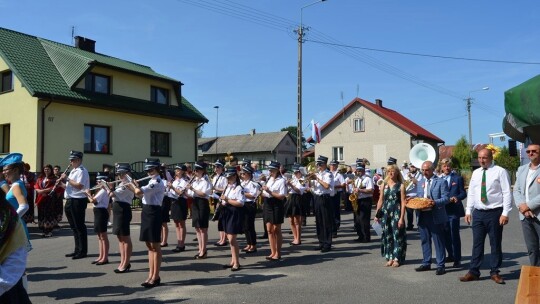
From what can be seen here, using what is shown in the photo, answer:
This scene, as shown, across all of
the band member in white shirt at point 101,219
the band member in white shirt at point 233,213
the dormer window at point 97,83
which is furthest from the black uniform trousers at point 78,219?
the dormer window at point 97,83

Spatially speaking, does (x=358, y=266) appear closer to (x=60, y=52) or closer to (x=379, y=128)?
(x=60, y=52)

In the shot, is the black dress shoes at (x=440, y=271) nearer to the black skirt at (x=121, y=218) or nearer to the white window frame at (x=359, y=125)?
the black skirt at (x=121, y=218)

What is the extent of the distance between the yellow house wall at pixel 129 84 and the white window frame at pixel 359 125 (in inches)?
909

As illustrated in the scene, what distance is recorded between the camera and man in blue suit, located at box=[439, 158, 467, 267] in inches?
333

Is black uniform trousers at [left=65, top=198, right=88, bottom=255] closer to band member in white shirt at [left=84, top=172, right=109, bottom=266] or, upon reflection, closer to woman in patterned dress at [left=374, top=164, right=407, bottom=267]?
band member in white shirt at [left=84, top=172, right=109, bottom=266]

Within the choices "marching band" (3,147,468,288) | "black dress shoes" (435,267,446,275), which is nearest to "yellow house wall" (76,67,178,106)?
"marching band" (3,147,468,288)

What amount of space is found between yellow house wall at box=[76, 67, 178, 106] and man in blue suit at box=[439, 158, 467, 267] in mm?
18556

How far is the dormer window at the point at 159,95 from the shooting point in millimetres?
26688

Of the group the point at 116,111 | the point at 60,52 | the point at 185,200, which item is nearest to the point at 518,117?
the point at 185,200

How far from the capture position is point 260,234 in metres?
13.2

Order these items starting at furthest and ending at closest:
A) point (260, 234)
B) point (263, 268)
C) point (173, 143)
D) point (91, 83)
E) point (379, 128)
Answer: point (379, 128) → point (173, 143) → point (91, 83) → point (260, 234) → point (263, 268)

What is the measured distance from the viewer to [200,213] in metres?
9.66

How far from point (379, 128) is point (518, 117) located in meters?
41.4

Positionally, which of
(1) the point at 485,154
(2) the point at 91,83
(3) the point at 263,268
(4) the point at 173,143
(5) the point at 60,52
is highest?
(5) the point at 60,52
